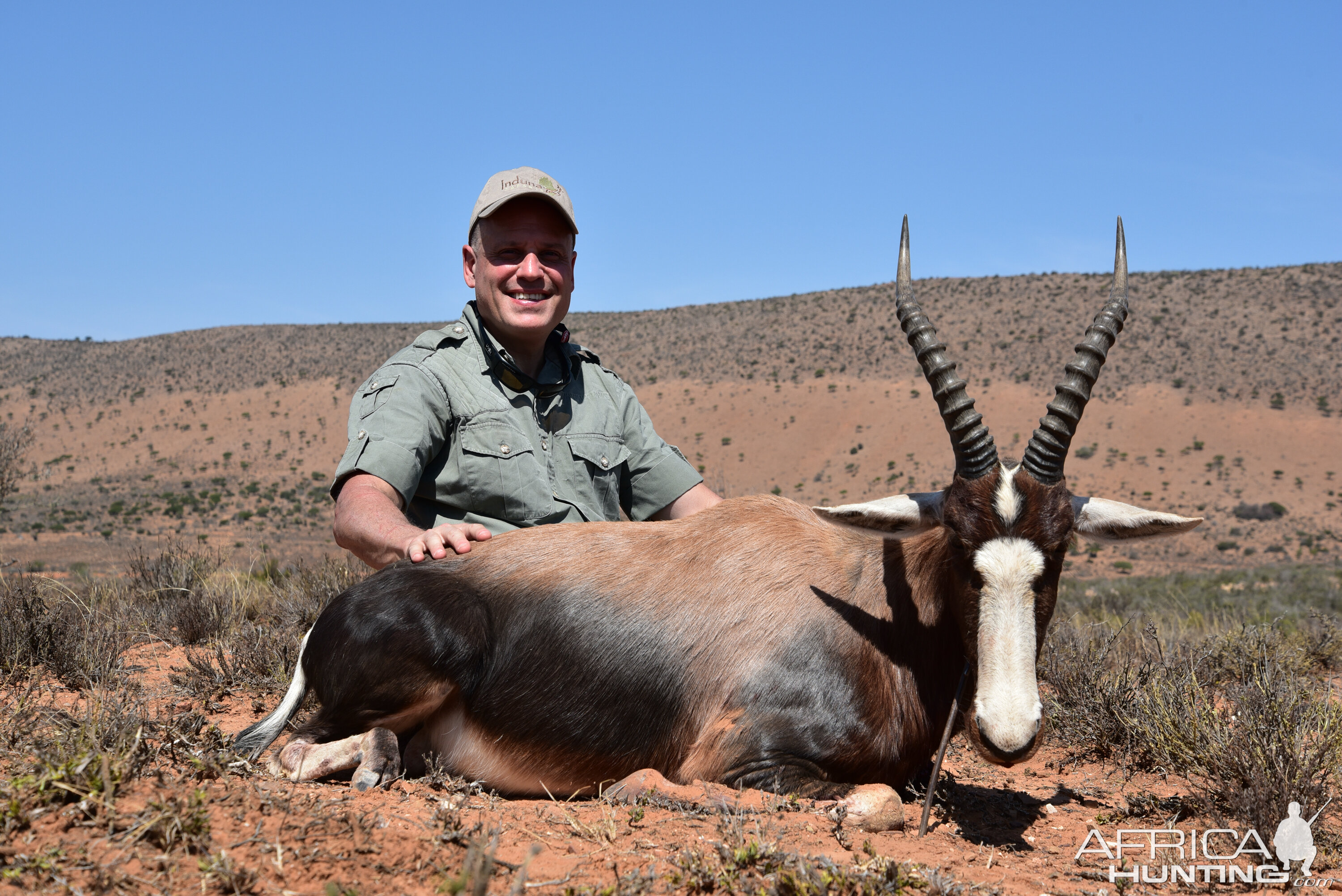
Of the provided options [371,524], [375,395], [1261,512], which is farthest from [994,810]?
[1261,512]

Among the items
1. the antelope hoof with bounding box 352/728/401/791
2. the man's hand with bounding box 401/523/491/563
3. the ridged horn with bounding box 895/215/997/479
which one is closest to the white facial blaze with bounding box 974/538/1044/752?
the ridged horn with bounding box 895/215/997/479

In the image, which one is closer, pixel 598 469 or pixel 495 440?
pixel 495 440

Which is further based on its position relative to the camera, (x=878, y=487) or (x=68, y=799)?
(x=878, y=487)

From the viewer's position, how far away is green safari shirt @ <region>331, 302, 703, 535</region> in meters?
4.77

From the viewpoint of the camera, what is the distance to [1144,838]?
4.13 meters

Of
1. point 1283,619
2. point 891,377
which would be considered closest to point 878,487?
point 891,377

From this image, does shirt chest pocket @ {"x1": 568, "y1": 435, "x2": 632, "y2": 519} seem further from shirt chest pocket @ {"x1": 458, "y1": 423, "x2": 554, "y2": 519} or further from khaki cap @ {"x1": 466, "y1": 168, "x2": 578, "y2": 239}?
khaki cap @ {"x1": 466, "y1": 168, "x2": 578, "y2": 239}

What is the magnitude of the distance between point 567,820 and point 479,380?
8.74ft

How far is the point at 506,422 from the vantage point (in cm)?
522

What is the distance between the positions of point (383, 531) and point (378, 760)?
3.37 feet

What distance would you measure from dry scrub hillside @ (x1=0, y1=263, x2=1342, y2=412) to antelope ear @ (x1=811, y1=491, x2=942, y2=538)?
53.1 m

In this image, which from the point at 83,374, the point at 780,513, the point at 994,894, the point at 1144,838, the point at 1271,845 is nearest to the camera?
the point at 994,894

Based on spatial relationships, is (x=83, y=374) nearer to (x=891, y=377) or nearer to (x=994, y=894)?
(x=891, y=377)

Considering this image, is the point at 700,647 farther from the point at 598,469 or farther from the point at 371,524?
the point at 598,469
